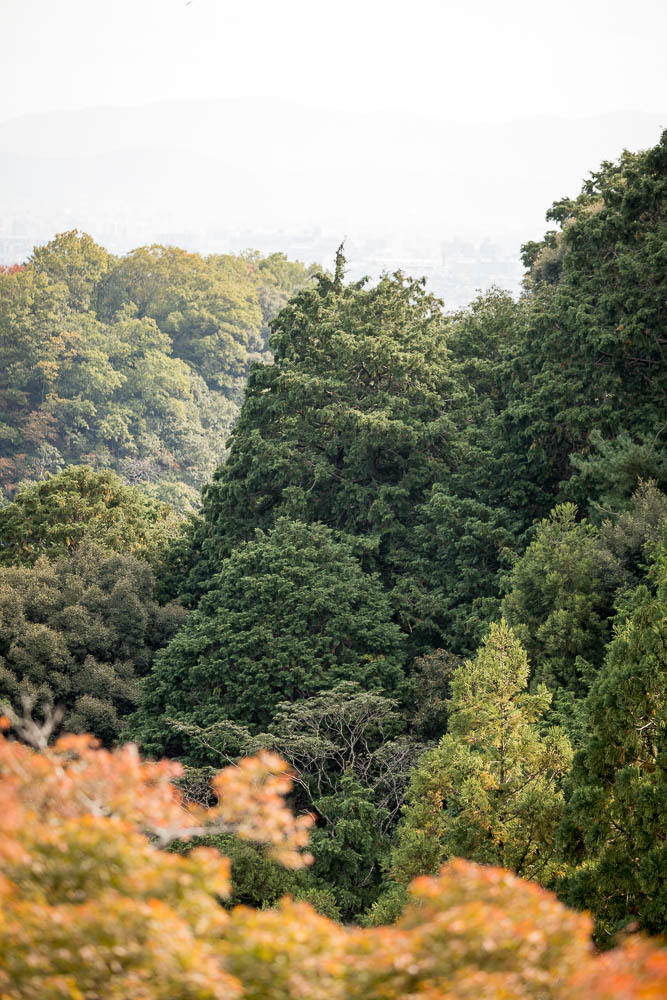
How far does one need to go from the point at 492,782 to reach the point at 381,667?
6.44 m

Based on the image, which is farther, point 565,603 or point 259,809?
point 565,603

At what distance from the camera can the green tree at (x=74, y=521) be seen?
2128 centimetres

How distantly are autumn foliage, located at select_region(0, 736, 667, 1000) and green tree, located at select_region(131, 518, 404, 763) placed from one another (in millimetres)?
10627

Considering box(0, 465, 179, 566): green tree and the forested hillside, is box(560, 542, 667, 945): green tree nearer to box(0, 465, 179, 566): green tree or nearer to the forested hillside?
box(0, 465, 179, 566): green tree

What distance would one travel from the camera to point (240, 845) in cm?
1115

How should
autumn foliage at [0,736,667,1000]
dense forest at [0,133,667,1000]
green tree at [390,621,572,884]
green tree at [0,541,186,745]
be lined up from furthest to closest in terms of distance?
green tree at [0,541,186,745]
green tree at [390,621,572,884]
dense forest at [0,133,667,1000]
autumn foliage at [0,736,667,1000]

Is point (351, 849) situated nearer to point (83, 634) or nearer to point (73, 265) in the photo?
point (83, 634)

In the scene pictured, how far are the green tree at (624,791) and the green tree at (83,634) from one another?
10.1 m

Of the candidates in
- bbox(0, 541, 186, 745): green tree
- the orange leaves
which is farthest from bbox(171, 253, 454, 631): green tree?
the orange leaves

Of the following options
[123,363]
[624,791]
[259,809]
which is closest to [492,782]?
[624,791]

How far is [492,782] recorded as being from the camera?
874 cm

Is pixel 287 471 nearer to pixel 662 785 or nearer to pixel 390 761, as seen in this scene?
pixel 390 761

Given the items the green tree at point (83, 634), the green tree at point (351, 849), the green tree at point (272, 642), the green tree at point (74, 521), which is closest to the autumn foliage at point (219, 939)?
the green tree at point (351, 849)

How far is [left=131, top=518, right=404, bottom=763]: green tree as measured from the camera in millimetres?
15016
